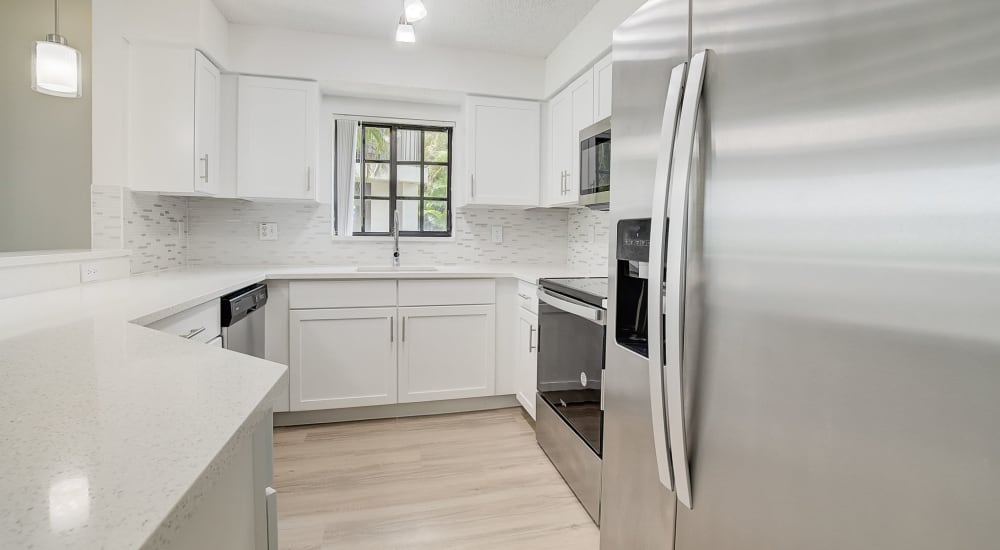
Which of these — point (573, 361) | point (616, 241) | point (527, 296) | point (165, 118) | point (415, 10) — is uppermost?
point (415, 10)

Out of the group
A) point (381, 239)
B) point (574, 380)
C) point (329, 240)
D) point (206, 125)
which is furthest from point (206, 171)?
point (574, 380)

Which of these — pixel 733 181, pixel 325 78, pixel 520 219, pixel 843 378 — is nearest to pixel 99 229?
pixel 325 78

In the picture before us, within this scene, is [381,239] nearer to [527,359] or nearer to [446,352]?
[446,352]

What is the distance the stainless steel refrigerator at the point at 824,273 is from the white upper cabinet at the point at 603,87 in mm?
1381

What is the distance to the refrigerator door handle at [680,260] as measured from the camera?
3.14 feet

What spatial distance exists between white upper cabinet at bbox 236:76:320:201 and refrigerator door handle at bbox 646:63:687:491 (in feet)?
8.37

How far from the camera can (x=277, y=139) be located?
9.81ft

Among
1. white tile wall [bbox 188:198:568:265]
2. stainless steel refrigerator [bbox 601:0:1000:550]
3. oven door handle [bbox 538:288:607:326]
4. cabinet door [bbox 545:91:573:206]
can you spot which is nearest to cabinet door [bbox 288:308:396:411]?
white tile wall [bbox 188:198:568:265]

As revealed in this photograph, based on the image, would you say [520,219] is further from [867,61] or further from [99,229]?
[867,61]

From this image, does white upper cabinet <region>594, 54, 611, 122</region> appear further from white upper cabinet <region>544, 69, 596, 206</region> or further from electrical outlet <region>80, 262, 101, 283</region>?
electrical outlet <region>80, 262, 101, 283</region>

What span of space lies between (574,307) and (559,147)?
152 cm

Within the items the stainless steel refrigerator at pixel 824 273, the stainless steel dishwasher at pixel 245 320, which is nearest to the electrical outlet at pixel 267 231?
the stainless steel dishwasher at pixel 245 320

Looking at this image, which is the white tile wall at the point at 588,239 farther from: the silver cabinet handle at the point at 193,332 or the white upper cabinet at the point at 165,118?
the white upper cabinet at the point at 165,118

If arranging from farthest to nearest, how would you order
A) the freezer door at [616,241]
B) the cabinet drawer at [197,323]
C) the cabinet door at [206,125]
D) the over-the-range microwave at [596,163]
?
the cabinet door at [206,125], the over-the-range microwave at [596,163], the cabinet drawer at [197,323], the freezer door at [616,241]
